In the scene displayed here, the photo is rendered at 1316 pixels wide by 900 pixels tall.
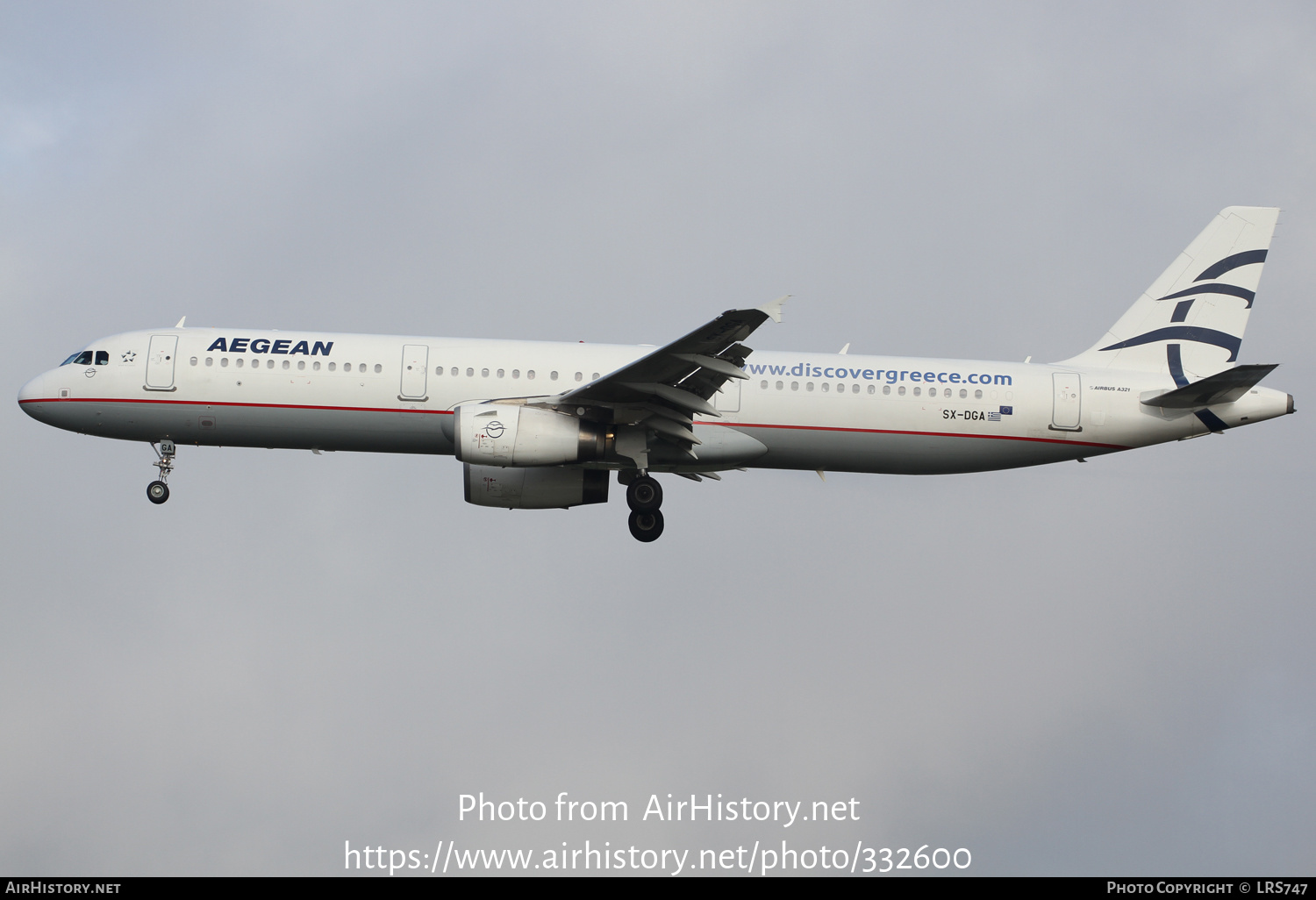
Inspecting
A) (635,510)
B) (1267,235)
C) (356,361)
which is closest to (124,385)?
(356,361)

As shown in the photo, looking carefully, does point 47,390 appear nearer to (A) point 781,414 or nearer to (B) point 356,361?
(B) point 356,361

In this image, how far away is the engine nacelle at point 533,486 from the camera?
28.1 meters

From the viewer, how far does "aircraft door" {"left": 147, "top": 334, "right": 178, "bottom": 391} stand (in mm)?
27766

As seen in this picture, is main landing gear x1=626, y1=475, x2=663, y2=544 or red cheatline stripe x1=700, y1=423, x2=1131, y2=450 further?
main landing gear x1=626, y1=475, x2=663, y2=544

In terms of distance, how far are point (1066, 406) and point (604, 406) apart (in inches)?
424

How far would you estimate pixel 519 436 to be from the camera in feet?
84.3

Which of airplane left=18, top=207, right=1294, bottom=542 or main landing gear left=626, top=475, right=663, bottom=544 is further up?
airplane left=18, top=207, right=1294, bottom=542

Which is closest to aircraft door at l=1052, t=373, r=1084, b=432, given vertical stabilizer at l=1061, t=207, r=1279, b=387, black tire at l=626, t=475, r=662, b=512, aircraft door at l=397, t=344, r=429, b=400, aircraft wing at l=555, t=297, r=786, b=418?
vertical stabilizer at l=1061, t=207, r=1279, b=387

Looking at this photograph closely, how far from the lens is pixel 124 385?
91.4ft

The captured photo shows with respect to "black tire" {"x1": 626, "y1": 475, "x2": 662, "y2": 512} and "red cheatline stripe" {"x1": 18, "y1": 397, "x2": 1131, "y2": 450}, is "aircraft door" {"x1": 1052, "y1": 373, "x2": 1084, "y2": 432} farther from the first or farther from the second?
Result: "black tire" {"x1": 626, "y1": 475, "x2": 662, "y2": 512}

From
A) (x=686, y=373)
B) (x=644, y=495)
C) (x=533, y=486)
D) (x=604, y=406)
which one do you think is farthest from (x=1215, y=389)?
(x=533, y=486)

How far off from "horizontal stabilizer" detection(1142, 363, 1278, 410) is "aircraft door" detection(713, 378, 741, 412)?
9476mm

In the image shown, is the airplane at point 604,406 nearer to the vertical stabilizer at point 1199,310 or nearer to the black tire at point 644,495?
the black tire at point 644,495

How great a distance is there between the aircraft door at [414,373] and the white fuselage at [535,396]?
0.03 metres
